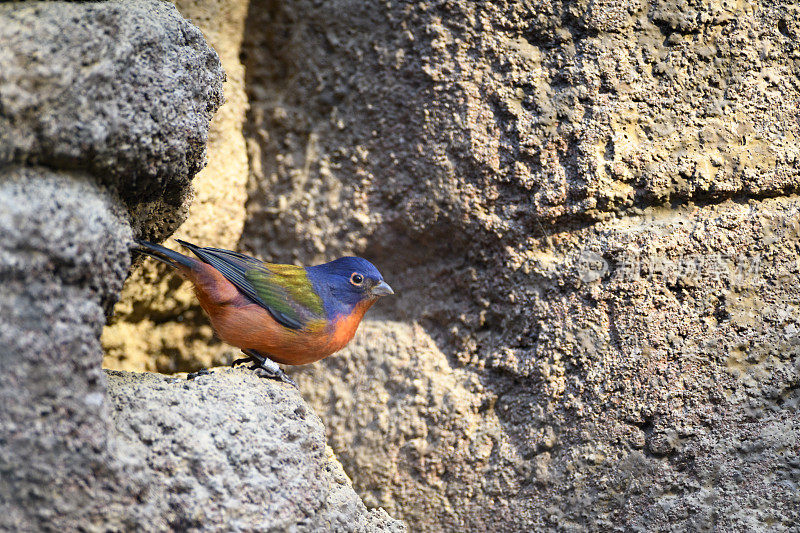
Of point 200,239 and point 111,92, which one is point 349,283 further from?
point 111,92

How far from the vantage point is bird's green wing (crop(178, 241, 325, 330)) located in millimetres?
3496

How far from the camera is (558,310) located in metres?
3.62

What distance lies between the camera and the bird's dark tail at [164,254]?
3023 mm

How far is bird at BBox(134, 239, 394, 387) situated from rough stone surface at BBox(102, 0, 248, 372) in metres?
0.93

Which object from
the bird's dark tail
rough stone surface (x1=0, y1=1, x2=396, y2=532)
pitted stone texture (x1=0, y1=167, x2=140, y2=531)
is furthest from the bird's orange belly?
pitted stone texture (x1=0, y1=167, x2=140, y2=531)

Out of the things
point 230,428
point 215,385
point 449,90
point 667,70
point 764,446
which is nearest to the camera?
point 230,428

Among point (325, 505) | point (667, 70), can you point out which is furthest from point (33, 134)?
point (667, 70)

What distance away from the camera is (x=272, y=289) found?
360 cm

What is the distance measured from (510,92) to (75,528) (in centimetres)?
300

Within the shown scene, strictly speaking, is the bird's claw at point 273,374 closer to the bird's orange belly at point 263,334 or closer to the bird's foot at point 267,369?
the bird's foot at point 267,369

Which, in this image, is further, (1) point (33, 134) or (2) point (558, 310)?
(2) point (558, 310)

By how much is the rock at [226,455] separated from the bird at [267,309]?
1.29 feet

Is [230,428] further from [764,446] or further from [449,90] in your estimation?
[764,446]

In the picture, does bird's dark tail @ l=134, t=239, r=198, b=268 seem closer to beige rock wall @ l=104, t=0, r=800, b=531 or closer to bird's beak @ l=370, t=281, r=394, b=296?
bird's beak @ l=370, t=281, r=394, b=296
